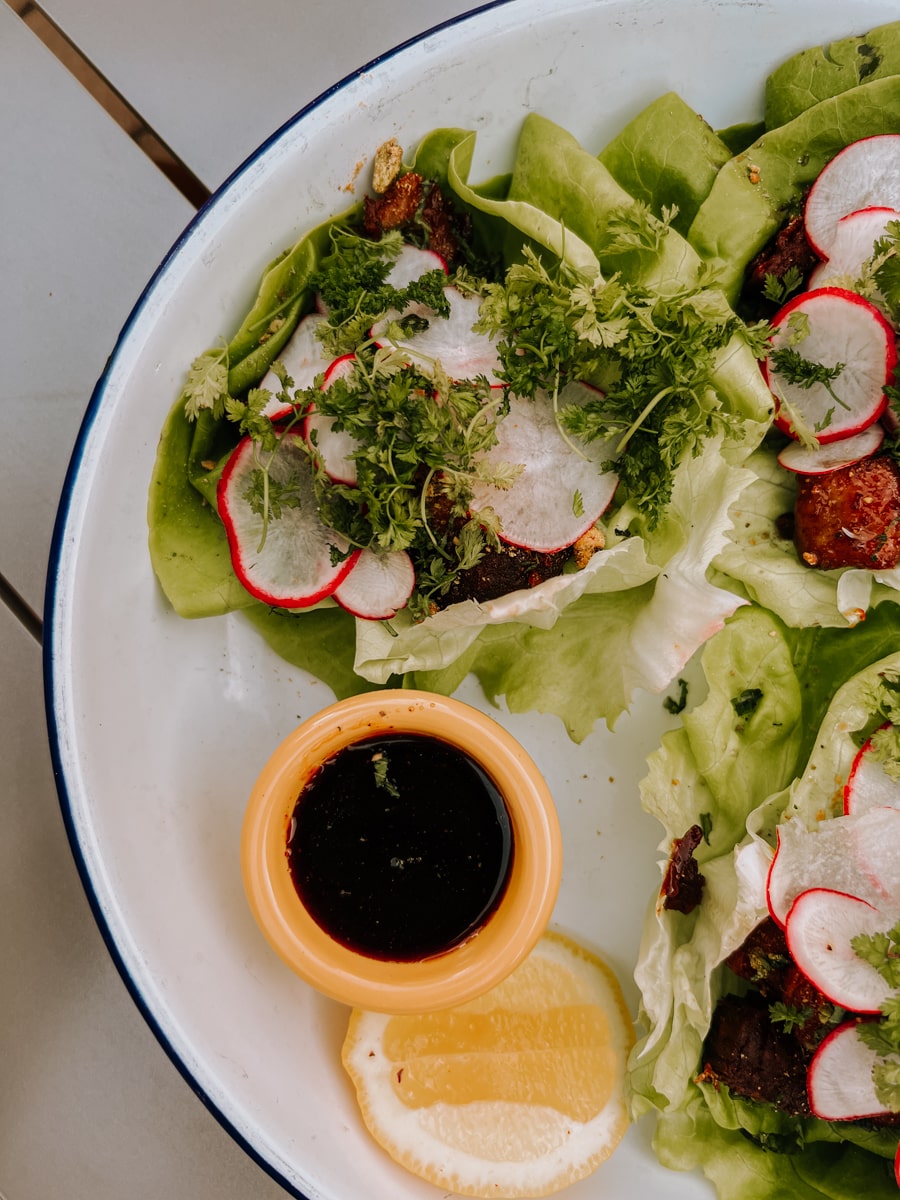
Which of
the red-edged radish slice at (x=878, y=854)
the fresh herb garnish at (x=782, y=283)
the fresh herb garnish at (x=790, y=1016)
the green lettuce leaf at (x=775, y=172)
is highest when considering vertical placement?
the green lettuce leaf at (x=775, y=172)

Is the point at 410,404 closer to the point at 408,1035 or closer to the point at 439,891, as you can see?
the point at 439,891

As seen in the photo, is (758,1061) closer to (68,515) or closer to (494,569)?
(494,569)

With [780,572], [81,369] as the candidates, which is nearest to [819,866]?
[780,572]

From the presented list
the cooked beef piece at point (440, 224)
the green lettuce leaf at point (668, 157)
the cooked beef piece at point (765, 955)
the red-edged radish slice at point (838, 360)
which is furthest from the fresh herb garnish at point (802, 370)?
the cooked beef piece at point (765, 955)

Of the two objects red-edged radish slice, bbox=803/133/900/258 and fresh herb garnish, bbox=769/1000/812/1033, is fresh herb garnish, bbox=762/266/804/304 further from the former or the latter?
fresh herb garnish, bbox=769/1000/812/1033

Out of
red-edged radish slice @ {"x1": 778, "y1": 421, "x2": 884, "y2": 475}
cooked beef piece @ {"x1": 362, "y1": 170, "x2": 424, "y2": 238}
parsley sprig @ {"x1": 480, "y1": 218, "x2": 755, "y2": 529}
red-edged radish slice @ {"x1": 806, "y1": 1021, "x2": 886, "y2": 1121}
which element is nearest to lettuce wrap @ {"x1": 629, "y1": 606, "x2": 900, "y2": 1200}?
red-edged radish slice @ {"x1": 806, "y1": 1021, "x2": 886, "y2": 1121}

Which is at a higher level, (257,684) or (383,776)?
(257,684)

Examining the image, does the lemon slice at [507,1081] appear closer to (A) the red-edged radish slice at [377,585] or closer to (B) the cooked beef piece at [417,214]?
(A) the red-edged radish slice at [377,585]
